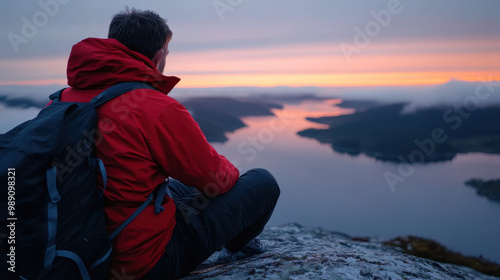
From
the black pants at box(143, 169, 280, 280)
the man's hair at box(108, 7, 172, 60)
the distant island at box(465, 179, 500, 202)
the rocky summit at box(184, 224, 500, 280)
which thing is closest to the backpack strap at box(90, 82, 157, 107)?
the man's hair at box(108, 7, 172, 60)

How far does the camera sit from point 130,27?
3449 millimetres

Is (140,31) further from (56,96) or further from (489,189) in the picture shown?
(489,189)

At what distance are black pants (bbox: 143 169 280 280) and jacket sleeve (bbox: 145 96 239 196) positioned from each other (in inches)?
16.7

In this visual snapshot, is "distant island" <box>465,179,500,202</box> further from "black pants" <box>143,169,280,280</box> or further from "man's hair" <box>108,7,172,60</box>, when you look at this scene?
"man's hair" <box>108,7,172,60</box>

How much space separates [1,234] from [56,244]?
0.39 meters

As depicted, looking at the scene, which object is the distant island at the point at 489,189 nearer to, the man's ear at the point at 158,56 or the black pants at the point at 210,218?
the black pants at the point at 210,218

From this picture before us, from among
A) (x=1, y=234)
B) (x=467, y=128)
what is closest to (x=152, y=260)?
(x=1, y=234)

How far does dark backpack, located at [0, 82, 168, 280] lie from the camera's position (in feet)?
8.03

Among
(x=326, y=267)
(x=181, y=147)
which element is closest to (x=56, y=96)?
(x=181, y=147)

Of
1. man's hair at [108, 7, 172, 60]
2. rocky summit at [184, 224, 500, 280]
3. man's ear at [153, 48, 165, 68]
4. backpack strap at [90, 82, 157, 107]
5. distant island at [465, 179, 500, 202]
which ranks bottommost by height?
distant island at [465, 179, 500, 202]

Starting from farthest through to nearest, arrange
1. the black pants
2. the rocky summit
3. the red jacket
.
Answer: the rocky summit, the black pants, the red jacket

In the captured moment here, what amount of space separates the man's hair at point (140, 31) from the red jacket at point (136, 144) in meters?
0.26

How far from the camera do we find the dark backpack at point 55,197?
245cm

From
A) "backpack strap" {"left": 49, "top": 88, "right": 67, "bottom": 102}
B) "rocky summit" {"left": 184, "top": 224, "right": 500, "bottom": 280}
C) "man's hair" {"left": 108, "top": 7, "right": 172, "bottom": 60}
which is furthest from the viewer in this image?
"rocky summit" {"left": 184, "top": 224, "right": 500, "bottom": 280}
